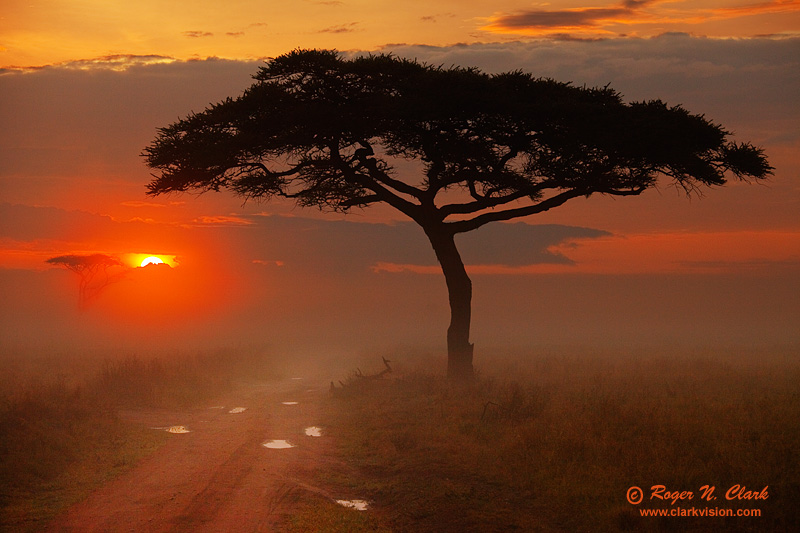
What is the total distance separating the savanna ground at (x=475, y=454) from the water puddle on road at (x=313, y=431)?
0.73 ft

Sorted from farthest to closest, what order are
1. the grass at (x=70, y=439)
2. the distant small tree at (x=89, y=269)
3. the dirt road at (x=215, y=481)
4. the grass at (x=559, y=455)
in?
1. the distant small tree at (x=89, y=269)
2. the grass at (x=70, y=439)
3. the grass at (x=559, y=455)
4. the dirt road at (x=215, y=481)

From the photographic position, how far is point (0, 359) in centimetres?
3797

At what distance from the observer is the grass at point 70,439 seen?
1081cm

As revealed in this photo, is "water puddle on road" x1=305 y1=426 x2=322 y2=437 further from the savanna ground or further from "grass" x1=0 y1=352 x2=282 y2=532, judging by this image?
"grass" x1=0 y1=352 x2=282 y2=532

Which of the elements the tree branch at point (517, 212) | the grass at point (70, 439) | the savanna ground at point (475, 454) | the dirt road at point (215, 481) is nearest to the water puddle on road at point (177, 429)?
the dirt road at point (215, 481)

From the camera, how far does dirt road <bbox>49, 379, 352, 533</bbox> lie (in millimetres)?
9414

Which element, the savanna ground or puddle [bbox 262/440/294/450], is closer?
the savanna ground

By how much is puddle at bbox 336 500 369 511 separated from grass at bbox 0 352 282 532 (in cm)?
412

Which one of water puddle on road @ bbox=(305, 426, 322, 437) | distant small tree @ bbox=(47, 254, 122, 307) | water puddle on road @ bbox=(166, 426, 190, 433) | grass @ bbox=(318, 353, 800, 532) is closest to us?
grass @ bbox=(318, 353, 800, 532)

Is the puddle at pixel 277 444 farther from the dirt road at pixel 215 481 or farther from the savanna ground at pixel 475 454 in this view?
the savanna ground at pixel 475 454

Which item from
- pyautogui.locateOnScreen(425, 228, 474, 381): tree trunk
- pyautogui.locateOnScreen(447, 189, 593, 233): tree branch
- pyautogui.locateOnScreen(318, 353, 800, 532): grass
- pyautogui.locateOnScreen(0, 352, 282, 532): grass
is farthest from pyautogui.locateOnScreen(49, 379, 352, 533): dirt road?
pyautogui.locateOnScreen(447, 189, 593, 233): tree branch

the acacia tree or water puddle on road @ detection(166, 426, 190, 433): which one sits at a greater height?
the acacia tree

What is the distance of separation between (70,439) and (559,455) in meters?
9.59

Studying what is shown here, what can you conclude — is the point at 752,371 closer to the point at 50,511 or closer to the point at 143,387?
the point at 143,387
